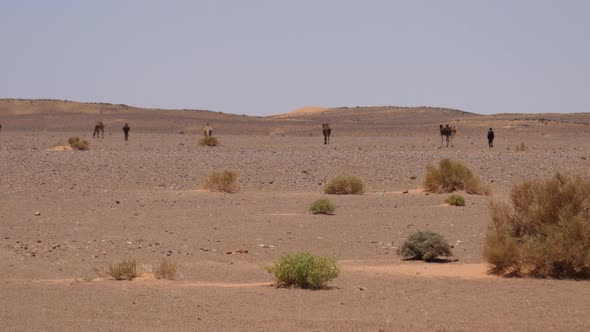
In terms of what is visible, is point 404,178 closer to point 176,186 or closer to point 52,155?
point 176,186

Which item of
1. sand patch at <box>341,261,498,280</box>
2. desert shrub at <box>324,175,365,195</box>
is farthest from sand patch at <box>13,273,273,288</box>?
desert shrub at <box>324,175,365,195</box>

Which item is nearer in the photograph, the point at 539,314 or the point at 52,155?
the point at 539,314

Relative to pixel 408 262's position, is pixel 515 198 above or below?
above

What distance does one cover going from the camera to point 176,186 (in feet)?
116

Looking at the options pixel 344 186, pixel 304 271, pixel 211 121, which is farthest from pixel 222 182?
pixel 211 121

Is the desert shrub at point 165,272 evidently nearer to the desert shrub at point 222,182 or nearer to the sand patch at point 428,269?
the sand patch at point 428,269

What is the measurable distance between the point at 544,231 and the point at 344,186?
16.3 metres

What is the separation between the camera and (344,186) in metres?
32.2

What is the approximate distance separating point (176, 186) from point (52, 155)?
12.9m

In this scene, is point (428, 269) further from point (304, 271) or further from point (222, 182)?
point (222, 182)

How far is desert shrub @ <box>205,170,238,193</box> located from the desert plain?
0.35 meters

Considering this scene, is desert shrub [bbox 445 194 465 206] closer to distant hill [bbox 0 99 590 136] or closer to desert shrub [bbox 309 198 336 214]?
desert shrub [bbox 309 198 336 214]

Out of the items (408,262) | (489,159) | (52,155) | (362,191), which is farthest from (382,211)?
(52,155)

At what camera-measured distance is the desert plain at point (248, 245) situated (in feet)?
41.6
